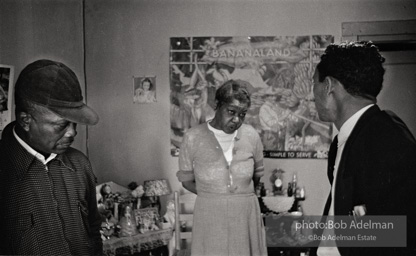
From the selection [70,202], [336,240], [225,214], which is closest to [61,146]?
[70,202]

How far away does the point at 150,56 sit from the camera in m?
3.68

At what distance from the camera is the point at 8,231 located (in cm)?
120

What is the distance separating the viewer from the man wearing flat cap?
121 centimetres

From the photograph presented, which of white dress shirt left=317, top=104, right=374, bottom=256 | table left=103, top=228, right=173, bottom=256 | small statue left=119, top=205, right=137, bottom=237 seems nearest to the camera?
white dress shirt left=317, top=104, right=374, bottom=256

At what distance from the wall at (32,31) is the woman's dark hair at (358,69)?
1.04 meters

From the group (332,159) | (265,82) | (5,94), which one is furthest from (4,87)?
(265,82)

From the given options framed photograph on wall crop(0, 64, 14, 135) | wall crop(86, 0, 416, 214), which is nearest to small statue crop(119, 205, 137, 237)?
wall crop(86, 0, 416, 214)

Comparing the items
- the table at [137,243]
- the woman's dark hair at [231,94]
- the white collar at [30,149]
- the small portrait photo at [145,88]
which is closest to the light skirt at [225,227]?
the woman's dark hair at [231,94]

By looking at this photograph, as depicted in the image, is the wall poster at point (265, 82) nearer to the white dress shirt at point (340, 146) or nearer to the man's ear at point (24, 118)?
the white dress shirt at point (340, 146)

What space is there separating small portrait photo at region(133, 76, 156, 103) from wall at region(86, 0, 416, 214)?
44mm

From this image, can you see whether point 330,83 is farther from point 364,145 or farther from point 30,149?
point 30,149

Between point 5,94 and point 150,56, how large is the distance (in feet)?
7.72

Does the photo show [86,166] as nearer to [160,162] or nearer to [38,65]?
[38,65]

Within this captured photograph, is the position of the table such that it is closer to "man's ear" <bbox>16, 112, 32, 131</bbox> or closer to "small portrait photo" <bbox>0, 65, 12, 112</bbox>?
"small portrait photo" <bbox>0, 65, 12, 112</bbox>
